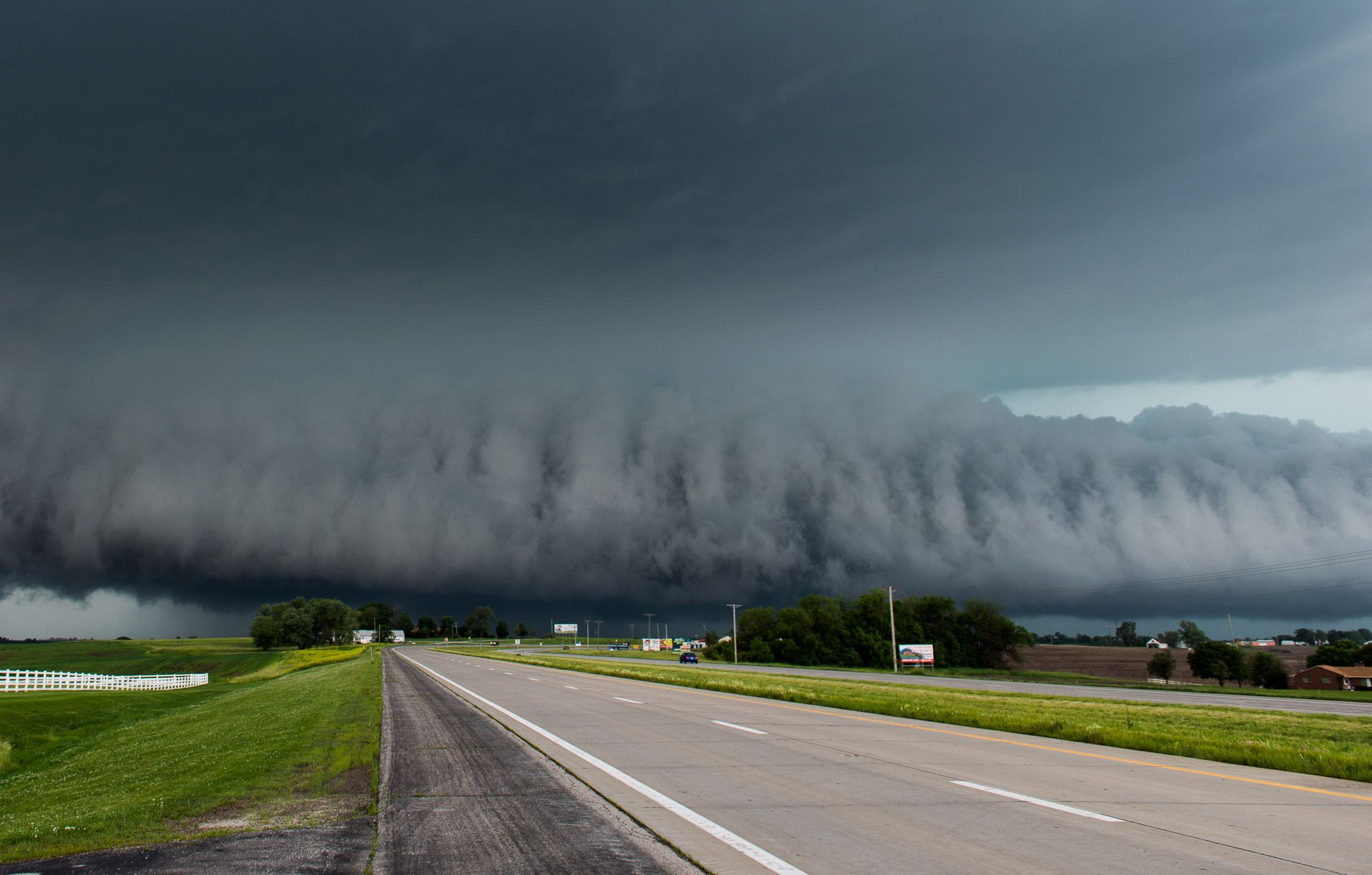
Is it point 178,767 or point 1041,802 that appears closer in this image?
point 1041,802

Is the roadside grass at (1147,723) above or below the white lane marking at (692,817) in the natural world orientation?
below

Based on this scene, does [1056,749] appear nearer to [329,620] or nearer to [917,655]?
[917,655]

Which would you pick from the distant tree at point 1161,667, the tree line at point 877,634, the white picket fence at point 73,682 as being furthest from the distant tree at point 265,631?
the distant tree at point 1161,667

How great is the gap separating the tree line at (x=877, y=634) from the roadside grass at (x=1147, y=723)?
97221mm

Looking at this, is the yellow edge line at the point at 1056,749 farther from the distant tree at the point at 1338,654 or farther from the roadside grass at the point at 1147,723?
the distant tree at the point at 1338,654

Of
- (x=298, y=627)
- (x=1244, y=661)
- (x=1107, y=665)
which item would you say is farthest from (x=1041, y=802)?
(x=298, y=627)

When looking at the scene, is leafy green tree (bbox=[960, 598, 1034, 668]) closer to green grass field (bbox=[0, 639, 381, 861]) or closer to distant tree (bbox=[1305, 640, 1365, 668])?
distant tree (bbox=[1305, 640, 1365, 668])

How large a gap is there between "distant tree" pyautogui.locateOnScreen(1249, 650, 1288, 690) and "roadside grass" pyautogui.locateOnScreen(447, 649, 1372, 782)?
103m

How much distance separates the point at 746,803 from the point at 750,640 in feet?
492

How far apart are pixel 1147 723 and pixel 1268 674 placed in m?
117

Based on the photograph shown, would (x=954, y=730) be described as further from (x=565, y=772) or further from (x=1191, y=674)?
(x=1191, y=674)

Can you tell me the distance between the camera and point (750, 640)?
155 meters

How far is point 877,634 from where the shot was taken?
13875 centimetres

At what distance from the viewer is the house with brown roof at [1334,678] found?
10756 cm
